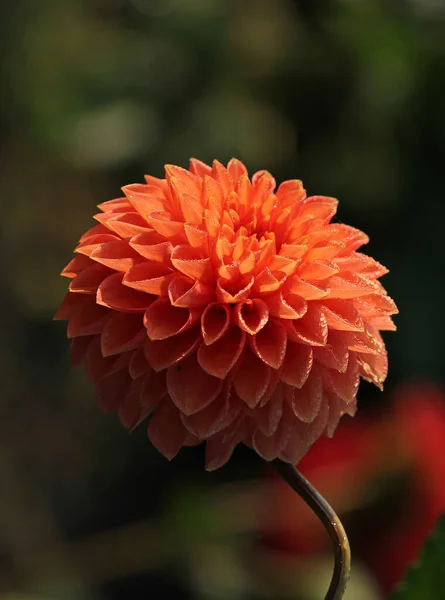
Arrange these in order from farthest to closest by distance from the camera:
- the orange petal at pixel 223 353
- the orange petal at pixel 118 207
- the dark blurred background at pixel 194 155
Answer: the dark blurred background at pixel 194 155 < the orange petal at pixel 118 207 < the orange petal at pixel 223 353

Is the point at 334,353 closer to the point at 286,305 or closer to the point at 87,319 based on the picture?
the point at 286,305

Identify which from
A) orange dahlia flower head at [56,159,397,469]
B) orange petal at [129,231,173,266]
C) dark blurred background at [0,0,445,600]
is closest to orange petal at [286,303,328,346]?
orange dahlia flower head at [56,159,397,469]

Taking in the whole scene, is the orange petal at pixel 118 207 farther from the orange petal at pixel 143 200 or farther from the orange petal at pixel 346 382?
the orange petal at pixel 346 382

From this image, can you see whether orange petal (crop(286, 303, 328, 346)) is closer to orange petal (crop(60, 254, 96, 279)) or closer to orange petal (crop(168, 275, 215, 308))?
orange petal (crop(168, 275, 215, 308))

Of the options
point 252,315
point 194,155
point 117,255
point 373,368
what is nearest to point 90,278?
point 117,255

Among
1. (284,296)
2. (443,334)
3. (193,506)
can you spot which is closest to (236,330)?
(284,296)

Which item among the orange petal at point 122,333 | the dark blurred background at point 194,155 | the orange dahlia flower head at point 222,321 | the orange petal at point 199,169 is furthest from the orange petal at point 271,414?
the dark blurred background at point 194,155
